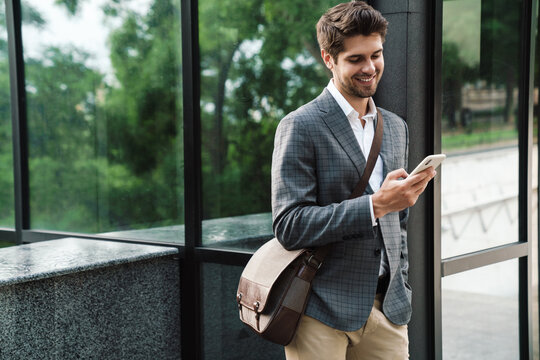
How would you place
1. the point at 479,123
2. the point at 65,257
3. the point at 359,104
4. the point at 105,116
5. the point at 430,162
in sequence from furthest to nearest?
the point at 105,116, the point at 479,123, the point at 65,257, the point at 359,104, the point at 430,162

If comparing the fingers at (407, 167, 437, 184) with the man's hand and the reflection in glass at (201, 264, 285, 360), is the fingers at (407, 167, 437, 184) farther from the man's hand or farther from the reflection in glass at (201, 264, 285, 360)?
the reflection in glass at (201, 264, 285, 360)

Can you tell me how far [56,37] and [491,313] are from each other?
3.49 m

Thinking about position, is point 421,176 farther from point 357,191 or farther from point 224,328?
point 224,328

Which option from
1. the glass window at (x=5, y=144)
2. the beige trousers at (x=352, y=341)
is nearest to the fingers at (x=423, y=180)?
the beige trousers at (x=352, y=341)

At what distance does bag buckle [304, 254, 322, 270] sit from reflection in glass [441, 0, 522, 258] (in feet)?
4.20

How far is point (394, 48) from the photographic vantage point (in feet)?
9.34

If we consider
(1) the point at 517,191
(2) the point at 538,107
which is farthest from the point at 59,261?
(2) the point at 538,107

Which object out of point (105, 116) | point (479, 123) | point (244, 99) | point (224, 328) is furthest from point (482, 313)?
point (105, 116)

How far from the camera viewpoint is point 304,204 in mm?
2047

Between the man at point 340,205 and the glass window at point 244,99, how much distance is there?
4.81 ft

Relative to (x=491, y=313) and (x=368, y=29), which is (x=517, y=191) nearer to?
(x=491, y=313)

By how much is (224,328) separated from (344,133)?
197 centimetres

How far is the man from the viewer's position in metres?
2.04

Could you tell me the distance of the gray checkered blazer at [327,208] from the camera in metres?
2.03
